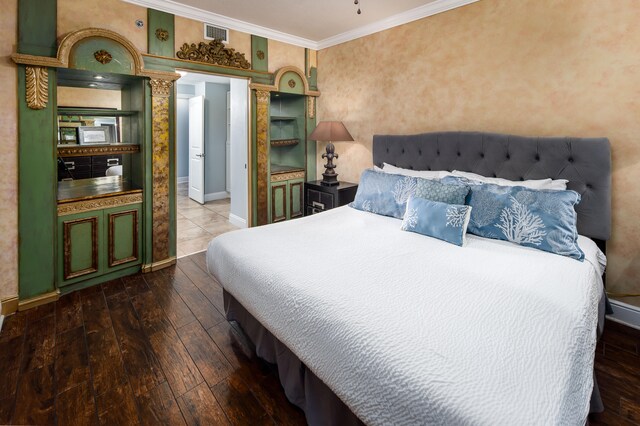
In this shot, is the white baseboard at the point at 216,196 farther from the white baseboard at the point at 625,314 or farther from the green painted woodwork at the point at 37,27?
the white baseboard at the point at 625,314

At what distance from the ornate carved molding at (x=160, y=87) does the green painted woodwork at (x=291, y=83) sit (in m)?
1.40

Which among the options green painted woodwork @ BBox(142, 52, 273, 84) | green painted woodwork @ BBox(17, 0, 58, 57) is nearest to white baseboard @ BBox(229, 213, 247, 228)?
green painted woodwork @ BBox(142, 52, 273, 84)

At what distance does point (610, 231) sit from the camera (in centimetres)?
238

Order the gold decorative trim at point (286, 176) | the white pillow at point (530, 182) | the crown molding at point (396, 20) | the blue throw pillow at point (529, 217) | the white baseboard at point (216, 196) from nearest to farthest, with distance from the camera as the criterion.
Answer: the blue throw pillow at point (529, 217), the white pillow at point (530, 182), the crown molding at point (396, 20), the gold decorative trim at point (286, 176), the white baseboard at point (216, 196)

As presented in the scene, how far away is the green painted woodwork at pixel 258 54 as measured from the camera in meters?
3.93

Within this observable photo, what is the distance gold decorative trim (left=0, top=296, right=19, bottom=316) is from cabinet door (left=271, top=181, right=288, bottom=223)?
2.61 m

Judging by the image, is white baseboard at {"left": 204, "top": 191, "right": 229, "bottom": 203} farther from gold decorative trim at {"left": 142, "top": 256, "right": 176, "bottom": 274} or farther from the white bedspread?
the white bedspread

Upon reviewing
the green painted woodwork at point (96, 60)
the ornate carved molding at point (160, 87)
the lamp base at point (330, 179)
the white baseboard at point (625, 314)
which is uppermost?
the green painted woodwork at point (96, 60)

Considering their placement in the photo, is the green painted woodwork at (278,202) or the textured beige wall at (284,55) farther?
the green painted woodwork at (278,202)

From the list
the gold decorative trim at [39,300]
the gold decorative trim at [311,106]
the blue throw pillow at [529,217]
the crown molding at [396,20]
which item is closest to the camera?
the blue throw pillow at [529,217]

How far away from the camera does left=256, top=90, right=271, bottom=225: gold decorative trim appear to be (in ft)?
13.5

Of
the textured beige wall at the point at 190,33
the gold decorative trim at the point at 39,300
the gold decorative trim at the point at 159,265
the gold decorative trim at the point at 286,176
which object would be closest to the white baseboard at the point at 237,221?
the gold decorative trim at the point at 286,176

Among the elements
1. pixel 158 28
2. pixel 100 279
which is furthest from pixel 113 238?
pixel 158 28

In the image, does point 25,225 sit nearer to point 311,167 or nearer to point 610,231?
point 311,167
